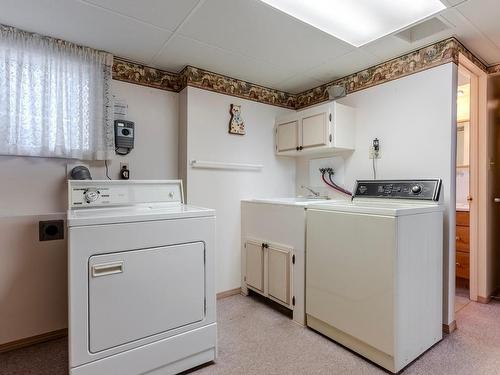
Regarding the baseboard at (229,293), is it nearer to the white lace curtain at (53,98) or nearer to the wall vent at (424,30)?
the white lace curtain at (53,98)

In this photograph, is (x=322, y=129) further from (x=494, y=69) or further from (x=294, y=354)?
(x=294, y=354)

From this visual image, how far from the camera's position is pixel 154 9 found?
1.71 meters

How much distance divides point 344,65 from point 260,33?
3.10 feet

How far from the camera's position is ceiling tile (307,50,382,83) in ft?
7.61

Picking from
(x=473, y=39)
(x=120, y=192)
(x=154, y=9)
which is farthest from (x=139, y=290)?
(x=473, y=39)

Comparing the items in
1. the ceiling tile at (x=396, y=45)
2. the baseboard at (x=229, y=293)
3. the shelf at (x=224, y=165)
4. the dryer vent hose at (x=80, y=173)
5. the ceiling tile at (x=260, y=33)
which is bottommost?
the baseboard at (x=229, y=293)

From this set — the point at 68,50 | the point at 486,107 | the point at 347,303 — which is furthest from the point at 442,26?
the point at 68,50

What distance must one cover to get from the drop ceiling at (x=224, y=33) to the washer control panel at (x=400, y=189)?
1063 mm

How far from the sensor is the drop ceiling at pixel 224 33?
168 cm

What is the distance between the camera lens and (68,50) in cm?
207

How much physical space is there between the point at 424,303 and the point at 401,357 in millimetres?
391

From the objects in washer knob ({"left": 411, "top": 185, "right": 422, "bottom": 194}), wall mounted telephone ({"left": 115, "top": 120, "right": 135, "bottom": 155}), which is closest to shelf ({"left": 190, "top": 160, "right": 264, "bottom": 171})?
wall mounted telephone ({"left": 115, "top": 120, "right": 135, "bottom": 155})

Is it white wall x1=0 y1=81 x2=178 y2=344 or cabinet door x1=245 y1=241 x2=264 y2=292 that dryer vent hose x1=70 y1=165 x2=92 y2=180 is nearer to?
white wall x1=0 y1=81 x2=178 y2=344

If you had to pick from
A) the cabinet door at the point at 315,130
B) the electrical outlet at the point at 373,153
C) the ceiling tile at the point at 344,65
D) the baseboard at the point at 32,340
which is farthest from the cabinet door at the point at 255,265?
the ceiling tile at the point at 344,65
